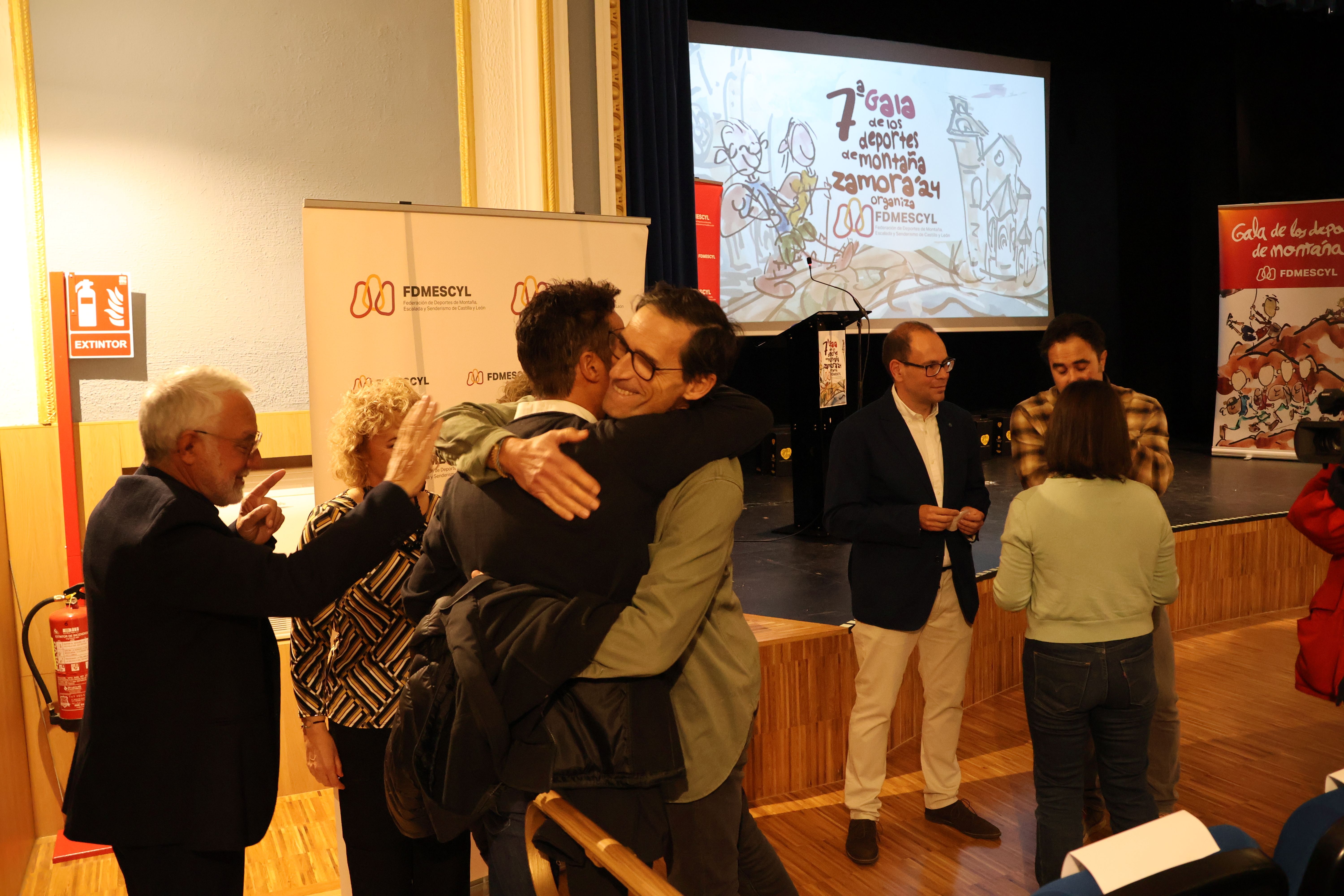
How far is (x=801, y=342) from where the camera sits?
→ 214 inches

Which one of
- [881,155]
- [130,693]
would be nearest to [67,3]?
[130,693]

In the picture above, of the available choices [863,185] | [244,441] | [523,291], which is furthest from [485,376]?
[863,185]

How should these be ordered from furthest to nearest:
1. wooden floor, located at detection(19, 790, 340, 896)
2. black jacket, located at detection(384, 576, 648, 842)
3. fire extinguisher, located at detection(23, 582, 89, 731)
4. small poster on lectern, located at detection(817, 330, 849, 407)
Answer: small poster on lectern, located at detection(817, 330, 849, 407)
fire extinguisher, located at detection(23, 582, 89, 731)
wooden floor, located at detection(19, 790, 340, 896)
black jacket, located at detection(384, 576, 648, 842)

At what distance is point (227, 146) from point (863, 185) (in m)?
5.26

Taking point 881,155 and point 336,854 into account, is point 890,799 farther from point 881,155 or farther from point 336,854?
point 881,155

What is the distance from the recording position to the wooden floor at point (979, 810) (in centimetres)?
274

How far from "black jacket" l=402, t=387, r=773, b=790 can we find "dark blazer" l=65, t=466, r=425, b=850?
507 millimetres

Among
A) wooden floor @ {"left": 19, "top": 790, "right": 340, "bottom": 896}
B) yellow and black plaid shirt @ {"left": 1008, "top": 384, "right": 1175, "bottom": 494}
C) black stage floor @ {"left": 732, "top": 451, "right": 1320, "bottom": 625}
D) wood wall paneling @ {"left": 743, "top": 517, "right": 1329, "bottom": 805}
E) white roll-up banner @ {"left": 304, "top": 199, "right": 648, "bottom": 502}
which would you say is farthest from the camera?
black stage floor @ {"left": 732, "top": 451, "right": 1320, "bottom": 625}

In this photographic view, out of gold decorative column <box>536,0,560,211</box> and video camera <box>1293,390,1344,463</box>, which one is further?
gold decorative column <box>536,0,560,211</box>

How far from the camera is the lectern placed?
5.34 m

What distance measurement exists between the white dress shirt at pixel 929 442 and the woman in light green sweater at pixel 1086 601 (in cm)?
51

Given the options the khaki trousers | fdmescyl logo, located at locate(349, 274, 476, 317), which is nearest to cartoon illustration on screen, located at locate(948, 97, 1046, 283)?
the khaki trousers

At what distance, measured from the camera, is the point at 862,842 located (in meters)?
2.81

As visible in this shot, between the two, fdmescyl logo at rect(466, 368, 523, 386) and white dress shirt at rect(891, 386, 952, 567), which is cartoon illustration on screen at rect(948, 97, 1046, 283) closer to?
white dress shirt at rect(891, 386, 952, 567)
